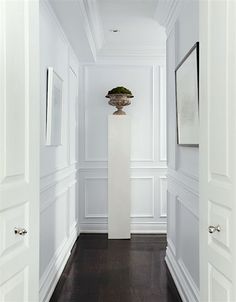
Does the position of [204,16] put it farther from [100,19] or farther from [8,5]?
[100,19]

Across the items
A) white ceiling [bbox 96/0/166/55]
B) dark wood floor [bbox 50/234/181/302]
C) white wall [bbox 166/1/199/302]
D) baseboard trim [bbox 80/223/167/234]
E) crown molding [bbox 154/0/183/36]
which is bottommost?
dark wood floor [bbox 50/234/181/302]

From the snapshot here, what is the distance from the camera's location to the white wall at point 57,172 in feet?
9.69

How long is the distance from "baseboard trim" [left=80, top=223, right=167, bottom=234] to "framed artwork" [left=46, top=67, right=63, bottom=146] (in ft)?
7.13

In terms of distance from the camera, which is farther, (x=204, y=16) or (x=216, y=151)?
(x=204, y=16)

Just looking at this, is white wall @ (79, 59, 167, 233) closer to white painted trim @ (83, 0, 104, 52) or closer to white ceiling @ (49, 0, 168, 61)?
white ceiling @ (49, 0, 168, 61)

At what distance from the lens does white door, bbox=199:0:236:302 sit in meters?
1.39

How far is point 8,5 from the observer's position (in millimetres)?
1433

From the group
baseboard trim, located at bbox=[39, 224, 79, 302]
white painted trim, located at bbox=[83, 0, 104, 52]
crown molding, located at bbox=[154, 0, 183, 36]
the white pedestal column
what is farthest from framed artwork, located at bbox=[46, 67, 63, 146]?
the white pedestal column

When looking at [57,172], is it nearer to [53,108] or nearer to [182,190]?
[53,108]

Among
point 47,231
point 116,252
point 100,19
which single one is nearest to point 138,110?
point 100,19

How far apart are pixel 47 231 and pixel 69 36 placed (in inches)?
83.7

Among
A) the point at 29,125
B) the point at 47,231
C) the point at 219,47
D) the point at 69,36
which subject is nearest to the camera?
the point at 219,47

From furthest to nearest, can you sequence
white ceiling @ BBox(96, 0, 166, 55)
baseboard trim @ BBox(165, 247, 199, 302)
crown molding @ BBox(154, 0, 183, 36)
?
white ceiling @ BBox(96, 0, 166, 55)
crown molding @ BBox(154, 0, 183, 36)
baseboard trim @ BBox(165, 247, 199, 302)

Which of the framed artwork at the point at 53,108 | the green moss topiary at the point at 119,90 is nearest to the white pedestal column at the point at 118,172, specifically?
the green moss topiary at the point at 119,90
